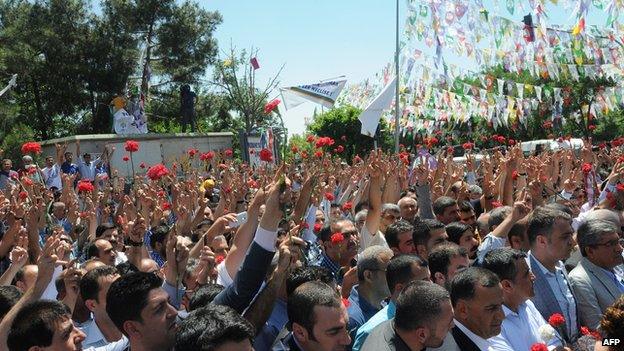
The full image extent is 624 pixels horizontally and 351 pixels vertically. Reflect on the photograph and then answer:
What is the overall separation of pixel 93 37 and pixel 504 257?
25.8 metres

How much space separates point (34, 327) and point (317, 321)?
4.14 ft

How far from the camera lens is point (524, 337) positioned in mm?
4195

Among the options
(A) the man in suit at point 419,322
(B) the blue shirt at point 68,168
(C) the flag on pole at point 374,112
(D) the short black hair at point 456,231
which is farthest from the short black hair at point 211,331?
(B) the blue shirt at point 68,168

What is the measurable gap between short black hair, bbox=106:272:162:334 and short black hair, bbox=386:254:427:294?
1.45m

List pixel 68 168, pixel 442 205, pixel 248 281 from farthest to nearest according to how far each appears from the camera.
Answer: pixel 68 168 → pixel 442 205 → pixel 248 281

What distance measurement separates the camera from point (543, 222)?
200 inches

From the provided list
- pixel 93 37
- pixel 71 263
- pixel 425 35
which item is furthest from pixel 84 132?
pixel 71 263

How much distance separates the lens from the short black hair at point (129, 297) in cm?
326

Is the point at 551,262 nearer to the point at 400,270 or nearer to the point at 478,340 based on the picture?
the point at 400,270

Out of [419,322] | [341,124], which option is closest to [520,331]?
[419,322]

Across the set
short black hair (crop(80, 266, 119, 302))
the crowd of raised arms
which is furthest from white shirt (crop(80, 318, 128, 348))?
short black hair (crop(80, 266, 119, 302))

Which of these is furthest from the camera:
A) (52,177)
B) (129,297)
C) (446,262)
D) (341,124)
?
(341,124)

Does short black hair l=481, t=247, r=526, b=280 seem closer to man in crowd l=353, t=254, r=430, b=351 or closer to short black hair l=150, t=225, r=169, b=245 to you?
man in crowd l=353, t=254, r=430, b=351

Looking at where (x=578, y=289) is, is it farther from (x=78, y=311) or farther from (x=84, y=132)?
(x=84, y=132)
